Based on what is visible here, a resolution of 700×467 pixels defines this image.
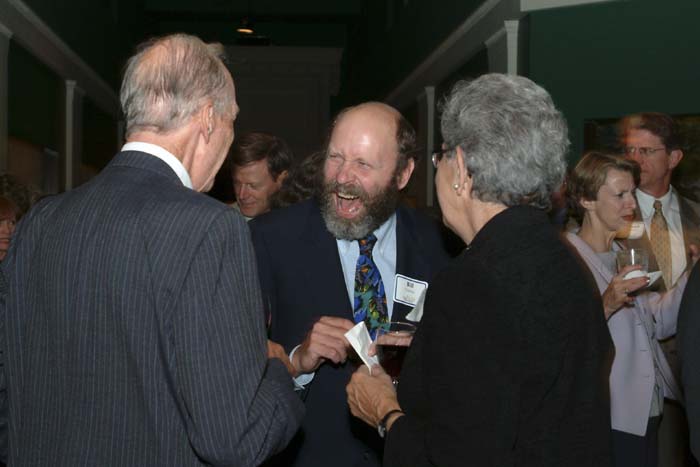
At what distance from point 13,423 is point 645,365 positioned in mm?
2635

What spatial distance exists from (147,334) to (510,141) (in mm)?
799

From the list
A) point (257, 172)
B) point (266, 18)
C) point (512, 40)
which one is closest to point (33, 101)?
point (512, 40)

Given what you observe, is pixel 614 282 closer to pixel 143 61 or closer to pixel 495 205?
pixel 495 205

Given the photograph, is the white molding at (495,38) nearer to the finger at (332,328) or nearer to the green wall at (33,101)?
the green wall at (33,101)

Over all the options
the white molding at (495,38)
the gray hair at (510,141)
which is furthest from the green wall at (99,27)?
the gray hair at (510,141)

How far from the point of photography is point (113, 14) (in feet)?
44.1

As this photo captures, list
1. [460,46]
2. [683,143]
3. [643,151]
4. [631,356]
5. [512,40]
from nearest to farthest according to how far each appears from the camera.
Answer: [631,356] → [643,151] → [683,143] → [512,40] → [460,46]

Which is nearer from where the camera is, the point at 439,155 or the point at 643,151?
the point at 439,155

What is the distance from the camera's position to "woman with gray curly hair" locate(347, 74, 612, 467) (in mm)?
1424

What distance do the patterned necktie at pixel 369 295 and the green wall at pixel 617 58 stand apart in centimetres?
379

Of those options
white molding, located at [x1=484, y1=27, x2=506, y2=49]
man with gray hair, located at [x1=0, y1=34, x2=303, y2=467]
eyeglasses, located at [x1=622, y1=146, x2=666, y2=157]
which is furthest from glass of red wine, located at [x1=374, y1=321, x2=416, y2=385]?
white molding, located at [x1=484, y1=27, x2=506, y2=49]

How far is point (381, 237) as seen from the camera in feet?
8.83

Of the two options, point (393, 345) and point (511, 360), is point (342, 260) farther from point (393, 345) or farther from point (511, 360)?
point (511, 360)

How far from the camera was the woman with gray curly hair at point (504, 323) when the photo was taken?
1424 mm
